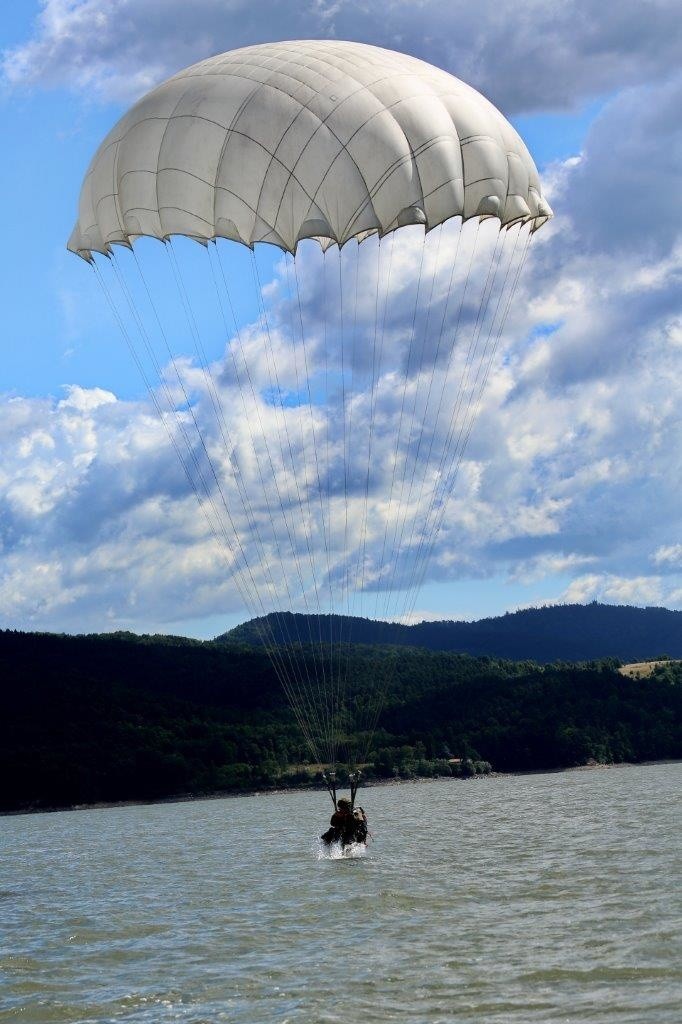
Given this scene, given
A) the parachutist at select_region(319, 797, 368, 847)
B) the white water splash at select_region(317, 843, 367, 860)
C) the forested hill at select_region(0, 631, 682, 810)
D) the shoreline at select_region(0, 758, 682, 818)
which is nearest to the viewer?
the parachutist at select_region(319, 797, 368, 847)

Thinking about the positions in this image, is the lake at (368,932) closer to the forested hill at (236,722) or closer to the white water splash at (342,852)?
the white water splash at (342,852)

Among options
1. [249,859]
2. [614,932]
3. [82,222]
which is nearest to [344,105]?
[82,222]

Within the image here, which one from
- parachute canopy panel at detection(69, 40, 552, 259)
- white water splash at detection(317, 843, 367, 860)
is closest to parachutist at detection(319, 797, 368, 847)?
white water splash at detection(317, 843, 367, 860)

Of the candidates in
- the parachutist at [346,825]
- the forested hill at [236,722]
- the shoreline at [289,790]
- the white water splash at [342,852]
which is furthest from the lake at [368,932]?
the shoreline at [289,790]

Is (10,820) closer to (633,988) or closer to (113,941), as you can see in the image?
(113,941)

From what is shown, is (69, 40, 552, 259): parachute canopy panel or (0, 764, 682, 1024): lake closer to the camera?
(0, 764, 682, 1024): lake

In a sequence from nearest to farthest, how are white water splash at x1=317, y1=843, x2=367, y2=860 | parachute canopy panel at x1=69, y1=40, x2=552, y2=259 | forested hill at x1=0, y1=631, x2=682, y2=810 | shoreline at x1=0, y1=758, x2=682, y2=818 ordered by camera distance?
1. parachute canopy panel at x1=69, y1=40, x2=552, y2=259
2. white water splash at x1=317, y1=843, x2=367, y2=860
3. shoreline at x1=0, y1=758, x2=682, y2=818
4. forested hill at x1=0, y1=631, x2=682, y2=810

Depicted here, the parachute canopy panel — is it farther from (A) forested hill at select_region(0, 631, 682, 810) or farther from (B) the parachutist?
(A) forested hill at select_region(0, 631, 682, 810)
